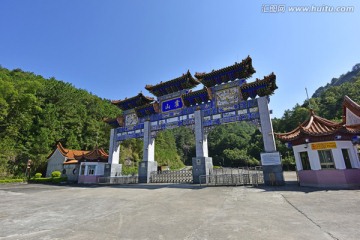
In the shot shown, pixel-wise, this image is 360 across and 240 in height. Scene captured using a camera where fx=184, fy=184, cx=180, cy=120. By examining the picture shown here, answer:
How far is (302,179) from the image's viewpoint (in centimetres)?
1139

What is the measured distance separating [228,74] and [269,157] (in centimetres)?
726

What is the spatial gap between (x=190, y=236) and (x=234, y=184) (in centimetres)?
999

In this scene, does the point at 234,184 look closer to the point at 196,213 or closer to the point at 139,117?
the point at 196,213

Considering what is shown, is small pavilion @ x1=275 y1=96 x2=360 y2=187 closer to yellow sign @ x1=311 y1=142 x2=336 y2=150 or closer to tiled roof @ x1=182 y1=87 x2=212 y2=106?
yellow sign @ x1=311 y1=142 x2=336 y2=150

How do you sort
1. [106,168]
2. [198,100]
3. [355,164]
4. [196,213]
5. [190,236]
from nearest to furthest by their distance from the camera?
[190,236] → [196,213] → [355,164] → [198,100] → [106,168]

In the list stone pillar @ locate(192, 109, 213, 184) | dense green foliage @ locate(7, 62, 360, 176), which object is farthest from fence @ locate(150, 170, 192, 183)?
dense green foliage @ locate(7, 62, 360, 176)

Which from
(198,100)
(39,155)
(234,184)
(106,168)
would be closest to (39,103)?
(39,155)

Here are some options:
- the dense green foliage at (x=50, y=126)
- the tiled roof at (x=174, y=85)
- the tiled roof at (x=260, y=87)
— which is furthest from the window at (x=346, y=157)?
the tiled roof at (x=174, y=85)

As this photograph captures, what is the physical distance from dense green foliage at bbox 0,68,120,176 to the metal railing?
14.1 m

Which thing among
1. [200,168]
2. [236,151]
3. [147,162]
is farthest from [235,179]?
[236,151]

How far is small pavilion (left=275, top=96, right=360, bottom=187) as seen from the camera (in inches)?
399

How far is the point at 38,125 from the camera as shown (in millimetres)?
30156

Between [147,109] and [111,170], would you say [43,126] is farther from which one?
[147,109]

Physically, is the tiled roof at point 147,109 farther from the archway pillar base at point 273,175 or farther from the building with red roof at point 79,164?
the archway pillar base at point 273,175
